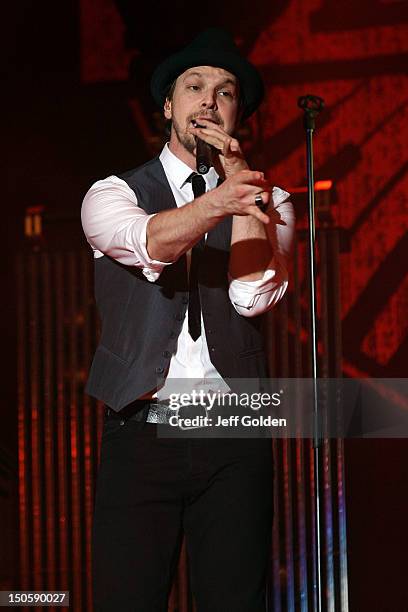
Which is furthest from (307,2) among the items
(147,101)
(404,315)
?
(404,315)

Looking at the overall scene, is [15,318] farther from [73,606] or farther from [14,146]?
[73,606]

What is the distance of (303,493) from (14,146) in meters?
1.36

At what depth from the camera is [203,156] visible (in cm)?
159

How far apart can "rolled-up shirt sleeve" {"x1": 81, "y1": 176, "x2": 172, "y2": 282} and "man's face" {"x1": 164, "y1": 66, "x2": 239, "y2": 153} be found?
0.16m

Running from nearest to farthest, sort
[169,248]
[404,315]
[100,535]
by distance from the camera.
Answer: [169,248]
[100,535]
[404,315]

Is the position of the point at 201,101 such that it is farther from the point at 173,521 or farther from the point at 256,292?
the point at 173,521

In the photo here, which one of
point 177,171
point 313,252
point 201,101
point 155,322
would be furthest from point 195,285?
point 313,252

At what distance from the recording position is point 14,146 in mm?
2844

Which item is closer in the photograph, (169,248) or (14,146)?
(169,248)

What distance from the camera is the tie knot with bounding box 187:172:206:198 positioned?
5.90ft

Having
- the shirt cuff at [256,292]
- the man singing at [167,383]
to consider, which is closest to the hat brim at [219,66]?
the man singing at [167,383]

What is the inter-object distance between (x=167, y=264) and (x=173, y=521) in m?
0.46

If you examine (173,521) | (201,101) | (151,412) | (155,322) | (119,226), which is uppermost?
(201,101)

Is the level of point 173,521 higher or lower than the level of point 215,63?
lower
